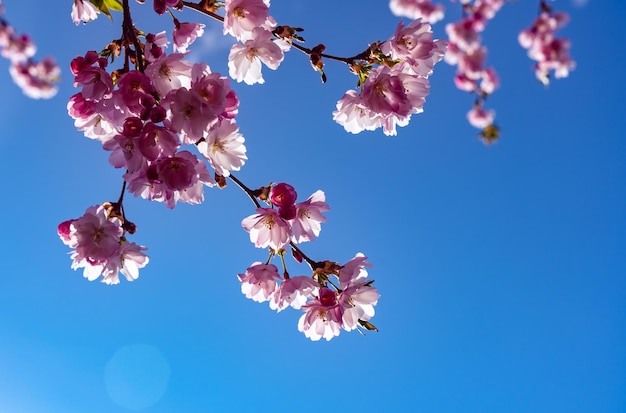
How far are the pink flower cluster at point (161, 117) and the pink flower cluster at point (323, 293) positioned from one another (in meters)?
0.49

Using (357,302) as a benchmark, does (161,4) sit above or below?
above

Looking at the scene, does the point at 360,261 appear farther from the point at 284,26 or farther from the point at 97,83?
the point at 97,83

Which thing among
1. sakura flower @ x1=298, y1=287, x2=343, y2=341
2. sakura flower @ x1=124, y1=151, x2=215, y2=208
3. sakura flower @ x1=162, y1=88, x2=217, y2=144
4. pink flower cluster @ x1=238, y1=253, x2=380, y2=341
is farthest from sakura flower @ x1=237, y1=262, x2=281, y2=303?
sakura flower @ x1=162, y1=88, x2=217, y2=144

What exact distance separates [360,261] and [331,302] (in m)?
A: 0.24

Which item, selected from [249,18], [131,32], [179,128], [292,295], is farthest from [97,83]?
[292,295]

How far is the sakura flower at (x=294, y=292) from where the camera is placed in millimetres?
2230

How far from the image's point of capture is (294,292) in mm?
2271

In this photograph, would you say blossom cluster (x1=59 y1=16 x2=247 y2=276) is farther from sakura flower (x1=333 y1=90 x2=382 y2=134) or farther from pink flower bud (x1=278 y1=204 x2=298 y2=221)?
sakura flower (x1=333 y1=90 x2=382 y2=134)

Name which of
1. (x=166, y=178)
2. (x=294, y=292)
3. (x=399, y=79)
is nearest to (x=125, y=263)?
(x=166, y=178)

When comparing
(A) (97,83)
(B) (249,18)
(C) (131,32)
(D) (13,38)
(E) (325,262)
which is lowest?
(E) (325,262)

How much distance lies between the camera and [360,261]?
2.31 m

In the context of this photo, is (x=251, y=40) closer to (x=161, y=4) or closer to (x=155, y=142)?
(x=161, y=4)

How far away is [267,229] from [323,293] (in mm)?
379

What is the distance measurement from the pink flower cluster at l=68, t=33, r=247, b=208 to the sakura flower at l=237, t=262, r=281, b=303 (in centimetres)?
42
